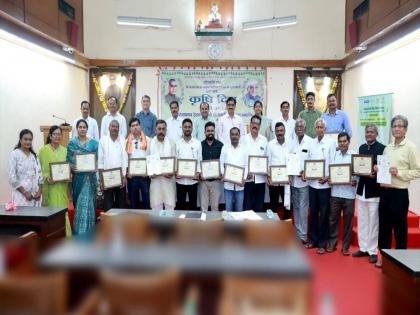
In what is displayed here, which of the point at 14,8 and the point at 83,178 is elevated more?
the point at 14,8

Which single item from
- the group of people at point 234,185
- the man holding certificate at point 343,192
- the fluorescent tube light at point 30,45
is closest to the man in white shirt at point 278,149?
the group of people at point 234,185

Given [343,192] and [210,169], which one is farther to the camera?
[210,169]

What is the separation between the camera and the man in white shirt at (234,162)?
4621mm

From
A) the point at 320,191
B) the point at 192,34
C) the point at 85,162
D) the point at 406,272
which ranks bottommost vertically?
the point at 406,272

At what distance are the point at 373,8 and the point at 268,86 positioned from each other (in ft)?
8.11

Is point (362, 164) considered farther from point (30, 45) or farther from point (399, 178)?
point (30, 45)

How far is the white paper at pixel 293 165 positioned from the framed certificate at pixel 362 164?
64 centimetres

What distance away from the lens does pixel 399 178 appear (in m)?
3.55

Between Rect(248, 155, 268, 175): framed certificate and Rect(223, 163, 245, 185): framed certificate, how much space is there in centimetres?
14

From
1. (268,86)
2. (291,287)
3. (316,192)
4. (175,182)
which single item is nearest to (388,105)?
(316,192)

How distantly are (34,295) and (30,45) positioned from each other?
19.2 ft

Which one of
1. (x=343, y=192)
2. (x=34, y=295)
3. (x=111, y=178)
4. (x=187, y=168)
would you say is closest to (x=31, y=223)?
(x=111, y=178)

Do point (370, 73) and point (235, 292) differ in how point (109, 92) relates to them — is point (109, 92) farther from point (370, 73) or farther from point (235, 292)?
point (235, 292)

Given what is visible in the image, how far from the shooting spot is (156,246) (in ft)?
1.80
